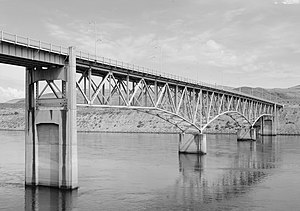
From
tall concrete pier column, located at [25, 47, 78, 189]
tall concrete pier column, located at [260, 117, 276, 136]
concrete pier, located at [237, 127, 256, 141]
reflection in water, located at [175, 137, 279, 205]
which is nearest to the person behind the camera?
tall concrete pier column, located at [25, 47, 78, 189]

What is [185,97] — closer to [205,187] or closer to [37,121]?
[205,187]

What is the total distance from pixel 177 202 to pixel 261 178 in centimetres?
1812

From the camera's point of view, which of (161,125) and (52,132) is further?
(161,125)

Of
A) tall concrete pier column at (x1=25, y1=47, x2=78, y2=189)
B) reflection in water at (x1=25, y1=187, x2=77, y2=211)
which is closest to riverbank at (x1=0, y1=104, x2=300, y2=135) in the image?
tall concrete pier column at (x1=25, y1=47, x2=78, y2=189)

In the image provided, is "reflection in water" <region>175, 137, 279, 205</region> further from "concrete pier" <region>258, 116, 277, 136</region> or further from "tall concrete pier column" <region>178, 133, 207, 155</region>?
"concrete pier" <region>258, 116, 277, 136</region>

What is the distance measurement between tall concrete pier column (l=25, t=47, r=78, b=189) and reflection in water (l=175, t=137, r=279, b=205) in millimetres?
11734

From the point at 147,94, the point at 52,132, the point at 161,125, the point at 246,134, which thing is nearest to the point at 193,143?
the point at 147,94

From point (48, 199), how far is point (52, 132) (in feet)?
23.2

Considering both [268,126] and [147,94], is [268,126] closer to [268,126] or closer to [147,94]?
[268,126]

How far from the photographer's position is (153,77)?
186ft

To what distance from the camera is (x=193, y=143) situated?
75.2 metres

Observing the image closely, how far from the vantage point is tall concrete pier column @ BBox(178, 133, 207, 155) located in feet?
242

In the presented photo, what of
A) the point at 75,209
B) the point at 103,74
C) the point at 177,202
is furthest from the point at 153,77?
the point at 75,209

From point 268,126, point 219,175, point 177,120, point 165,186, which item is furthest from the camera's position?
point 268,126
